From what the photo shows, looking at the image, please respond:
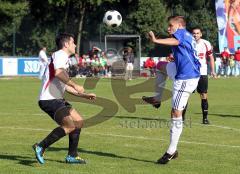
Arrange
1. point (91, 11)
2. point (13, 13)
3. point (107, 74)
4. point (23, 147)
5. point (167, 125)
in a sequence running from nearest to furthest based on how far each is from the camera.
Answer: point (23, 147)
point (167, 125)
point (107, 74)
point (13, 13)
point (91, 11)

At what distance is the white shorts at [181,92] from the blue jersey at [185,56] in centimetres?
8

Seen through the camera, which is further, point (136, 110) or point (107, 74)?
point (107, 74)

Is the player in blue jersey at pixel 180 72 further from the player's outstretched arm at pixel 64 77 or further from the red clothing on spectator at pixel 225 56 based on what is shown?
the red clothing on spectator at pixel 225 56

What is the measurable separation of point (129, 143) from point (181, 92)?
2174 mm

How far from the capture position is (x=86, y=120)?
15.7 meters

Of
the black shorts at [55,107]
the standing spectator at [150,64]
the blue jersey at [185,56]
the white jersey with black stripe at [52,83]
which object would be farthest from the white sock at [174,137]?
the standing spectator at [150,64]

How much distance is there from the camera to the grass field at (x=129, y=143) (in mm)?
9125

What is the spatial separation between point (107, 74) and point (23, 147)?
1361 inches

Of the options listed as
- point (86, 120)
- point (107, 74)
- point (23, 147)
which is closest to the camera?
point (23, 147)

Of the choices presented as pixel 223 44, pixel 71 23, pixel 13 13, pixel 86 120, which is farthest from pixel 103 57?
pixel 86 120

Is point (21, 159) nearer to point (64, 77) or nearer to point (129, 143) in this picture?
point (64, 77)

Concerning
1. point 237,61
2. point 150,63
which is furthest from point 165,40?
point 150,63

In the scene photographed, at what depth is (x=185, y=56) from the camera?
977 cm

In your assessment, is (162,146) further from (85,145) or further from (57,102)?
(57,102)
